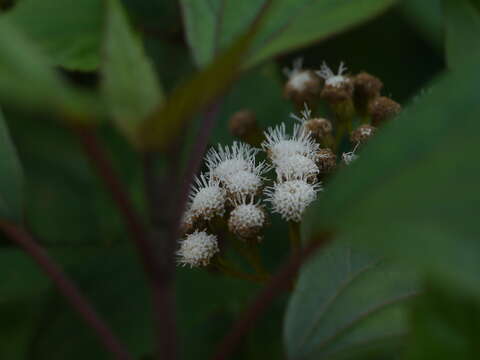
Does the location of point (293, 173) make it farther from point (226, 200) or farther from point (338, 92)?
point (338, 92)

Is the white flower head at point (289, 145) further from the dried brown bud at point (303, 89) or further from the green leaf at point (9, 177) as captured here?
the green leaf at point (9, 177)

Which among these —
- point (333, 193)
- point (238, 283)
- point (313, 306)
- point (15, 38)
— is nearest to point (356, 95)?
point (238, 283)

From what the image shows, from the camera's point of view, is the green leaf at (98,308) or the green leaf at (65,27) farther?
the green leaf at (98,308)

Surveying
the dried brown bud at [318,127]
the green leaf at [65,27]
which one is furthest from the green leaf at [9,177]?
the dried brown bud at [318,127]

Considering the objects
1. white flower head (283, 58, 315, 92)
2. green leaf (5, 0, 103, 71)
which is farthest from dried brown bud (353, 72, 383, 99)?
green leaf (5, 0, 103, 71)

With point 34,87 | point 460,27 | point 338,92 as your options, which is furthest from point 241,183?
point 34,87

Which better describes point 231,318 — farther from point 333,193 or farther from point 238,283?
point 333,193
